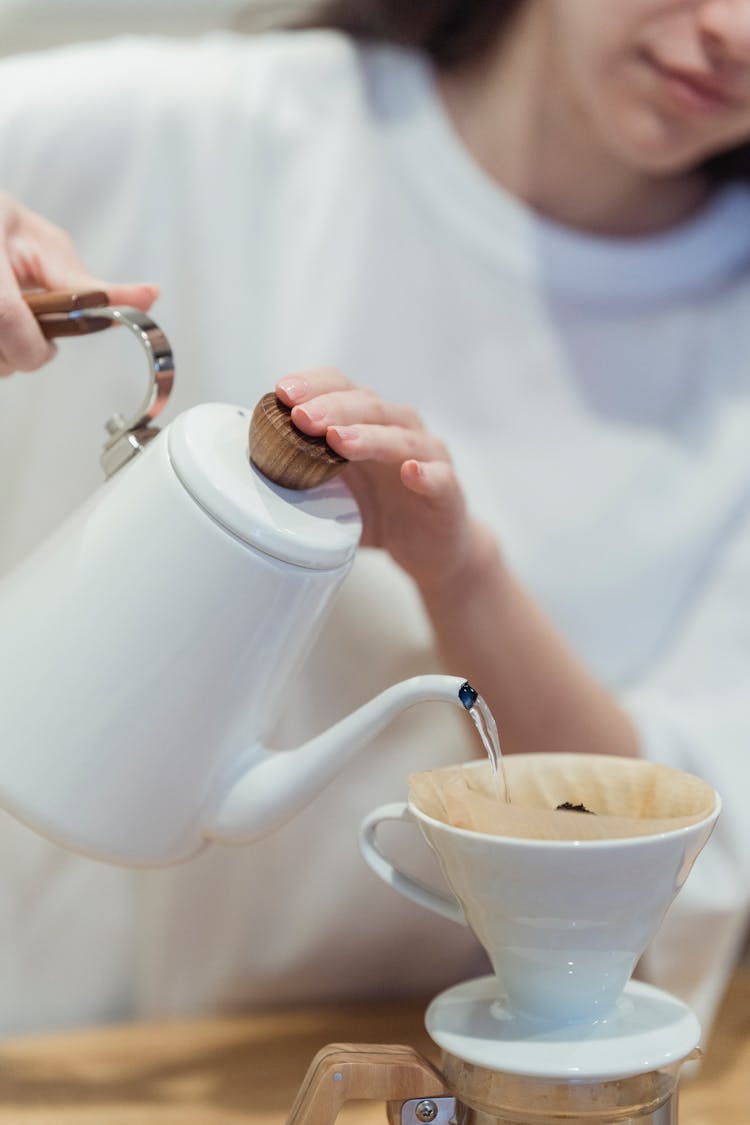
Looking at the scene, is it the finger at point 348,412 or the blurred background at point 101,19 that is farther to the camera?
the blurred background at point 101,19

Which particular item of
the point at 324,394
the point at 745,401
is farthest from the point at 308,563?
the point at 745,401

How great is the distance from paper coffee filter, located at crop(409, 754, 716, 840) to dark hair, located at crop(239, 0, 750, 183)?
0.68 meters

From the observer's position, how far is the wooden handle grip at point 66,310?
641 mm

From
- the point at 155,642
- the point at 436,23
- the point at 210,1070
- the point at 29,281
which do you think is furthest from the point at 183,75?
the point at 210,1070

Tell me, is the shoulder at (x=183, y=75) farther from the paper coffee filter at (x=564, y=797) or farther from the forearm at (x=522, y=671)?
the paper coffee filter at (x=564, y=797)

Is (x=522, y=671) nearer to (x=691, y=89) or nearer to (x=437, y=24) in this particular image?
(x=691, y=89)

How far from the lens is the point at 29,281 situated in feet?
2.37

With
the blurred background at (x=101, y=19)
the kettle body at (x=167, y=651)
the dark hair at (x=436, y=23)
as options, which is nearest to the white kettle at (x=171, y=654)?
the kettle body at (x=167, y=651)

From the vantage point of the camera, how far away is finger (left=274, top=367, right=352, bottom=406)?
1.95 ft

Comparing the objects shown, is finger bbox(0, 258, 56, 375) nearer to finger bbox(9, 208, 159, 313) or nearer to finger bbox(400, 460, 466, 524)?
finger bbox(9, 208, 159, 313)

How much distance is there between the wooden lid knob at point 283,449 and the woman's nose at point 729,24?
→ 0.44m

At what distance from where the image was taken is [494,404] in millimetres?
1014

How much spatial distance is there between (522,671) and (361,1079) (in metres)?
0.36

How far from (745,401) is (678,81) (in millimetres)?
271
